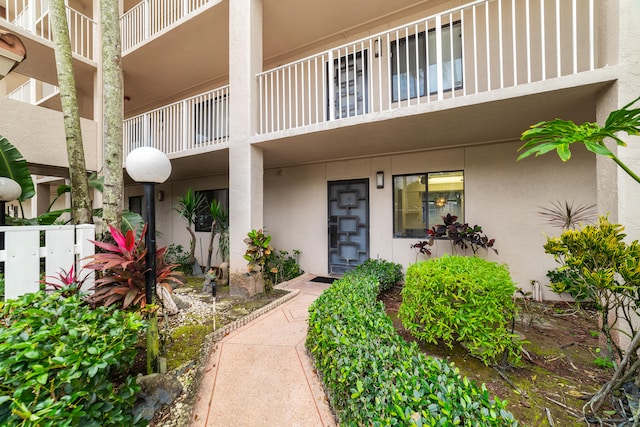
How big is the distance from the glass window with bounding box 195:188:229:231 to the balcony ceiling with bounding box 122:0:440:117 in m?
3.39

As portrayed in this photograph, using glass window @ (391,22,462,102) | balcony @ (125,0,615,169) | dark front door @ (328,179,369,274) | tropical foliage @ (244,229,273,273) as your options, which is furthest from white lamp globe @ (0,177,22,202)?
glass window @ (391,22,462,102)

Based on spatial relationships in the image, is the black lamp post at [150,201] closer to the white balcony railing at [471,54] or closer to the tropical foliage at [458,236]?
the white balcony railing at [471,54]

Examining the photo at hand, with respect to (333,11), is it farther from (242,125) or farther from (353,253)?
(353,253)

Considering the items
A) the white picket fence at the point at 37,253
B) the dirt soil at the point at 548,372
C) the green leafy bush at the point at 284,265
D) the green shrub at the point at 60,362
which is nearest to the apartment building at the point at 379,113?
the green leafy bush at the point at 284,265

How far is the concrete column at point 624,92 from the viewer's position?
8.99 feet

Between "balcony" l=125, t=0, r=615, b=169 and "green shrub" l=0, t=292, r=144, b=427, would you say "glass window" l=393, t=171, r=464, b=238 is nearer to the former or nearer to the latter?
"balcony" l=125, t=0, r=615, b=169

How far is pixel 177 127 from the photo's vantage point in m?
6.46

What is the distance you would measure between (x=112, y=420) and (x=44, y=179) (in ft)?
42.9

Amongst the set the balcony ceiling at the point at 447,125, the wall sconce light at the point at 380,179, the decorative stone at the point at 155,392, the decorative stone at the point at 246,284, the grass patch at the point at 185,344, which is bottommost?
the grass patch at the point at 185,344

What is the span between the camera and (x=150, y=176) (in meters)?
2.35

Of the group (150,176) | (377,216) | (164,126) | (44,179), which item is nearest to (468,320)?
(150,176)

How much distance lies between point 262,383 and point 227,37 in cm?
738

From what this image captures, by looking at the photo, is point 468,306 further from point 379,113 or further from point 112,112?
point 112,112

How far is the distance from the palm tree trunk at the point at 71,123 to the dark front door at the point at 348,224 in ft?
16.1
